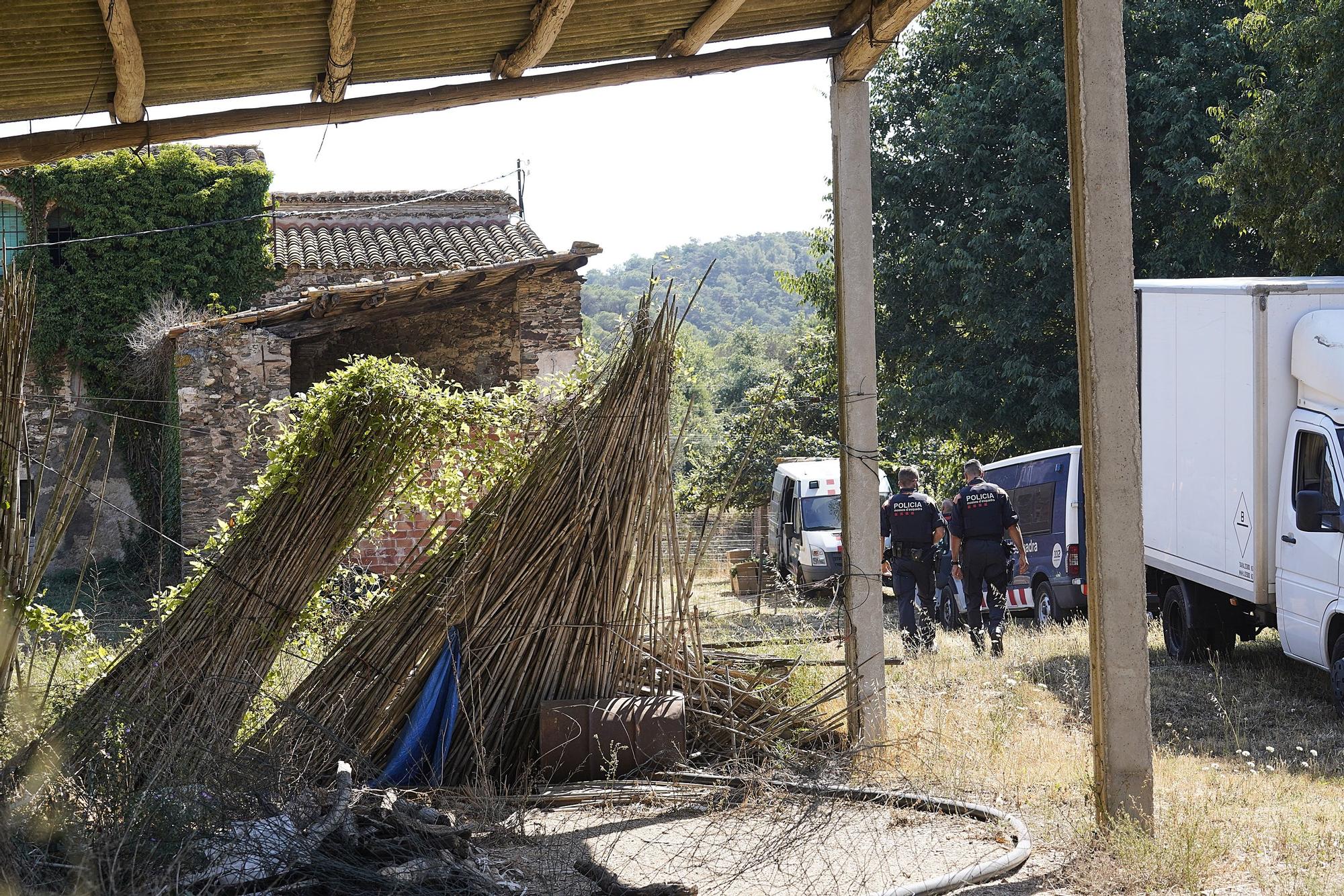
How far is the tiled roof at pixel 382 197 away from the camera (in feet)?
58.9

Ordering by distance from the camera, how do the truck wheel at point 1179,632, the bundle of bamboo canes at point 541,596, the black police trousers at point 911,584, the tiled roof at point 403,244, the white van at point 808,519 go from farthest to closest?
the white van at point 808,519, the tiled roof at point 403,244, the black police trousers at point 911,584, the truck wheel at point 1179,632, the bundle of bamboo canes at point 541,596

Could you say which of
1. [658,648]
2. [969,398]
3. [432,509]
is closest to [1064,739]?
[658,648]

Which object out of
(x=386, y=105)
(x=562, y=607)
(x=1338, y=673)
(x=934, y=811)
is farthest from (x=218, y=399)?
(x=1338, y=673)

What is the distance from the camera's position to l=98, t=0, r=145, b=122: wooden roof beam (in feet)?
13.8

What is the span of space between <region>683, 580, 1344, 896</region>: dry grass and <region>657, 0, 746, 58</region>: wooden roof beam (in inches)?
115

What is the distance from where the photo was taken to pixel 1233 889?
12.6 feet

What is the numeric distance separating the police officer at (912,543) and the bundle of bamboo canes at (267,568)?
4.86 metres

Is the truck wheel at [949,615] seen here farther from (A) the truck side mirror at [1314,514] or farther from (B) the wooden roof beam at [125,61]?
(B) the wooden roof beam at [125,61]

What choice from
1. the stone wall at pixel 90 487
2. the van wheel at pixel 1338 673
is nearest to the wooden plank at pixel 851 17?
the van wheel at pixel 1338 673

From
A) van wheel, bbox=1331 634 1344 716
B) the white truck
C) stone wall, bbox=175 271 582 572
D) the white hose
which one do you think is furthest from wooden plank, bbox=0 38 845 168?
stone wall, bbox=175 271 582 572

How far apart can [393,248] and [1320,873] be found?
14.3m

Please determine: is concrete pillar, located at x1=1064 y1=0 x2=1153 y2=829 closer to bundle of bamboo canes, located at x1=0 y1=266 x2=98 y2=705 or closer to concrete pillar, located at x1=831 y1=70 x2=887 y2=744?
concrete pillar, located at x1=831 y1=70 x2=887 y2=744

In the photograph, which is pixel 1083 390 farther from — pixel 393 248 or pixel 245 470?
pixel 393 248

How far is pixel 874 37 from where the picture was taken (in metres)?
5.62
